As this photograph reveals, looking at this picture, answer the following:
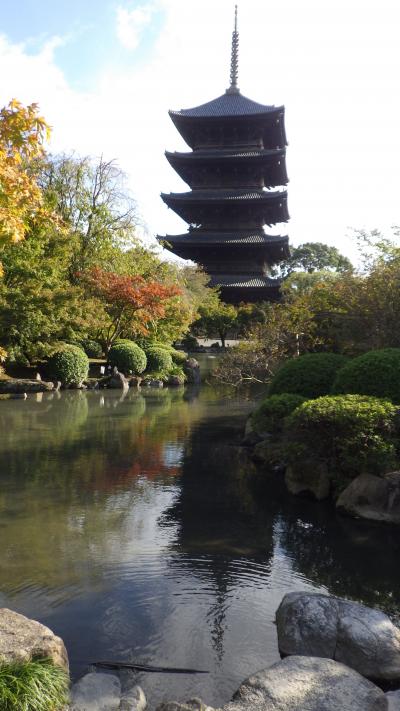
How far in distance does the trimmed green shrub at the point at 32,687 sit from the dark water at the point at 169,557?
458 millimetres

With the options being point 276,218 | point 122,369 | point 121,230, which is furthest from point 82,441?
point 276,218

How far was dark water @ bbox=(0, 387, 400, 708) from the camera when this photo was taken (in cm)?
395

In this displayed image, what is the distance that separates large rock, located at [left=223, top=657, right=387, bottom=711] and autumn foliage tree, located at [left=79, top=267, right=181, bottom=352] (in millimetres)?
19643

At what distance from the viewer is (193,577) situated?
498cm

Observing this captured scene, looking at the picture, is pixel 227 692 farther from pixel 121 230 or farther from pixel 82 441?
pixel 121 230

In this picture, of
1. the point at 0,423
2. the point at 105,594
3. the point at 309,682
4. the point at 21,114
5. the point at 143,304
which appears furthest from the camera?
the point at 143,304

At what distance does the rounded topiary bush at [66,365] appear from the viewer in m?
19.9

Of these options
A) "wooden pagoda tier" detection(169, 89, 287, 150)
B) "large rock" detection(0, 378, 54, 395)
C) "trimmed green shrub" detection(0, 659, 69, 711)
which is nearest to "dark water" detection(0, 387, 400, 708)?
"trimmed green shrub" detection(0, 659, 69, 711)

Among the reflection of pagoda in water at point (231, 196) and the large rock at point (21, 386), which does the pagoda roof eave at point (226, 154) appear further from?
the large rock at point (21, 386)

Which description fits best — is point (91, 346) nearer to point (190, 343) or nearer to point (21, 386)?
point (21, 386)

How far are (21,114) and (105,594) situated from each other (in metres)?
4.78

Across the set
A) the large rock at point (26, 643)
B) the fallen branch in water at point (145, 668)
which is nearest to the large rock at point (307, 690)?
the fallen branch in water at point (145, 668)

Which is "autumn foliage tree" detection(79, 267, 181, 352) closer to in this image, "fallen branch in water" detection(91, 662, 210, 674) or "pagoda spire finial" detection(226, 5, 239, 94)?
"fallen branch in water" detection(91, 662, 210, 674)

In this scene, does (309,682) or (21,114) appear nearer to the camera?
(309,682)
